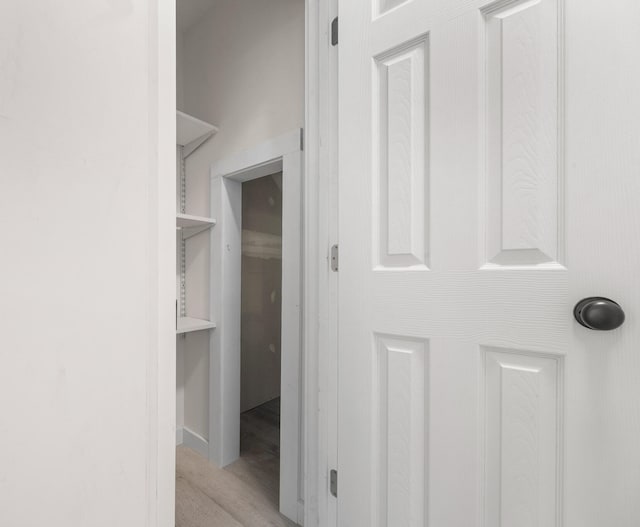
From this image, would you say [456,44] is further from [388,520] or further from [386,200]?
[388,520]

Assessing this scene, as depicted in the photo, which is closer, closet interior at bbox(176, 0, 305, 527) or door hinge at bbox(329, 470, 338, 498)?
door hinge at bbox(329, 470, 338, 498)

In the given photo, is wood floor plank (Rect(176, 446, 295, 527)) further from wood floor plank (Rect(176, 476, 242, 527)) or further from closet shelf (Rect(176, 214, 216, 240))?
closet shelf (Rect(176, 214, 216, 240))

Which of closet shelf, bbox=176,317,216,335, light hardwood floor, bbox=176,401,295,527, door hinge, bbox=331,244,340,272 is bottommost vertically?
light hardwood floor, bbox=176,401,295,527

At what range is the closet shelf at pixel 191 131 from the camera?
162 cm

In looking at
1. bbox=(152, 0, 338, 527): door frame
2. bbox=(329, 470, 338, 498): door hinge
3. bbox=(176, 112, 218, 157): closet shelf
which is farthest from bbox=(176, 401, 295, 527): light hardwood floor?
bbox=(176, 112, 218, 157): closet shelf

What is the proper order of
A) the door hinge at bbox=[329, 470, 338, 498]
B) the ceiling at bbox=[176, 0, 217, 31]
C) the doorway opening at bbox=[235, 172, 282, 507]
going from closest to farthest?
the door hinge at bbox=[329, 470, 338, 498] → the ceiling at bbox=[176, 0, 217, 31] → the doorway opening at bbox=[235, 172, 282, 507]

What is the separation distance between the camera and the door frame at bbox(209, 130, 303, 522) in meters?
1.33

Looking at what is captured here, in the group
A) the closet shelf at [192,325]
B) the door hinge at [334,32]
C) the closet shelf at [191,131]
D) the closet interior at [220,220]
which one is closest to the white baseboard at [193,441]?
the closet interior at [220,220]

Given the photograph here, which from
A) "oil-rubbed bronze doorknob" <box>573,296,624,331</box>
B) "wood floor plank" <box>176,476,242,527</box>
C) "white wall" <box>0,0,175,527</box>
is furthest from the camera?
"wood floor plank" <box>176,476,242,527</box>

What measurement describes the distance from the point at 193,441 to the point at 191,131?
1749 mm

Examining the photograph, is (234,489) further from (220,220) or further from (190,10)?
(190,10)

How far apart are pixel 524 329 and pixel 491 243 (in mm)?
190

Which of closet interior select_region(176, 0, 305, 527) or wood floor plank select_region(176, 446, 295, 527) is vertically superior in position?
closet interior select_region(176, 0, 305, 527)

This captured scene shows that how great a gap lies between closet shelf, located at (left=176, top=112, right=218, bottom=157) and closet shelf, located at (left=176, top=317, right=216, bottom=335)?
99 centimetres
